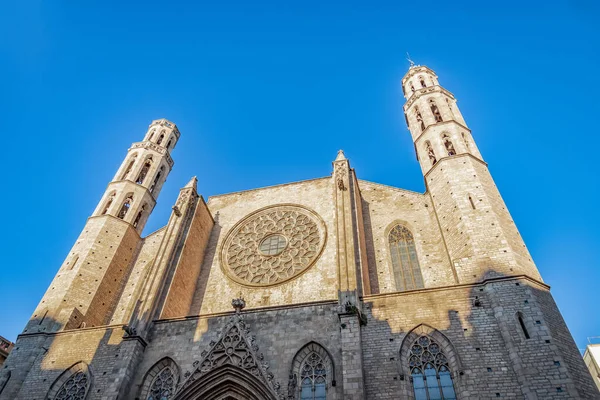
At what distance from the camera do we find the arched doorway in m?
9.95

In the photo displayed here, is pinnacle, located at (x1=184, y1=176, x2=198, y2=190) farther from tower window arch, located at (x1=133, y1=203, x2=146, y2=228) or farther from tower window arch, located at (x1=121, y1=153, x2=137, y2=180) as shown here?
tower window arch, located at (x1=121, y1=153, x2=137, y2=180)

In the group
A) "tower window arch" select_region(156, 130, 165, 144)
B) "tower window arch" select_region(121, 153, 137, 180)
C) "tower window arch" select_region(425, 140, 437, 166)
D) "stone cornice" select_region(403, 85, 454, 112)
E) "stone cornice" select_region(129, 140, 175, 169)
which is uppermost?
"tower window arch" select_region(156, 130, 165, 144)

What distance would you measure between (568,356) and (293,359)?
20.2ft

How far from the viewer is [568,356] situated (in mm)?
8984

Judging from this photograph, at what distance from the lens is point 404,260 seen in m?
14.0

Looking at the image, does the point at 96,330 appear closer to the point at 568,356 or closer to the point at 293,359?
the point at 293,359

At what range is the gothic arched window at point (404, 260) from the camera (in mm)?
13281

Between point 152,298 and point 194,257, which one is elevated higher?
point 194,257

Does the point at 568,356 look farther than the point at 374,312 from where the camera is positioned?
No

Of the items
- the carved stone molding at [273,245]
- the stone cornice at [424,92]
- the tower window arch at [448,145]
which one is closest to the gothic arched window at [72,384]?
the carved stone molding at [273,245]

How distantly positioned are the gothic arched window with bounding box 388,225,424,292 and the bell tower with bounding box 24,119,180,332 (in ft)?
35.4

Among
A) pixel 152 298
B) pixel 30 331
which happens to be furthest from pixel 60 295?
pixel 152 298

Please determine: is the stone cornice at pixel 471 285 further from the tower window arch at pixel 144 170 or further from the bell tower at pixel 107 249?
the tower window arch at pixel 144 170

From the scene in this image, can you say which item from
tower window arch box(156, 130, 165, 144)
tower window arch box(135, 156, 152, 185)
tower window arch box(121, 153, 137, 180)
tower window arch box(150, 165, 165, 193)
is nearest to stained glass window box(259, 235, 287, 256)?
tower window arch box(150, 165, 165, 193)
